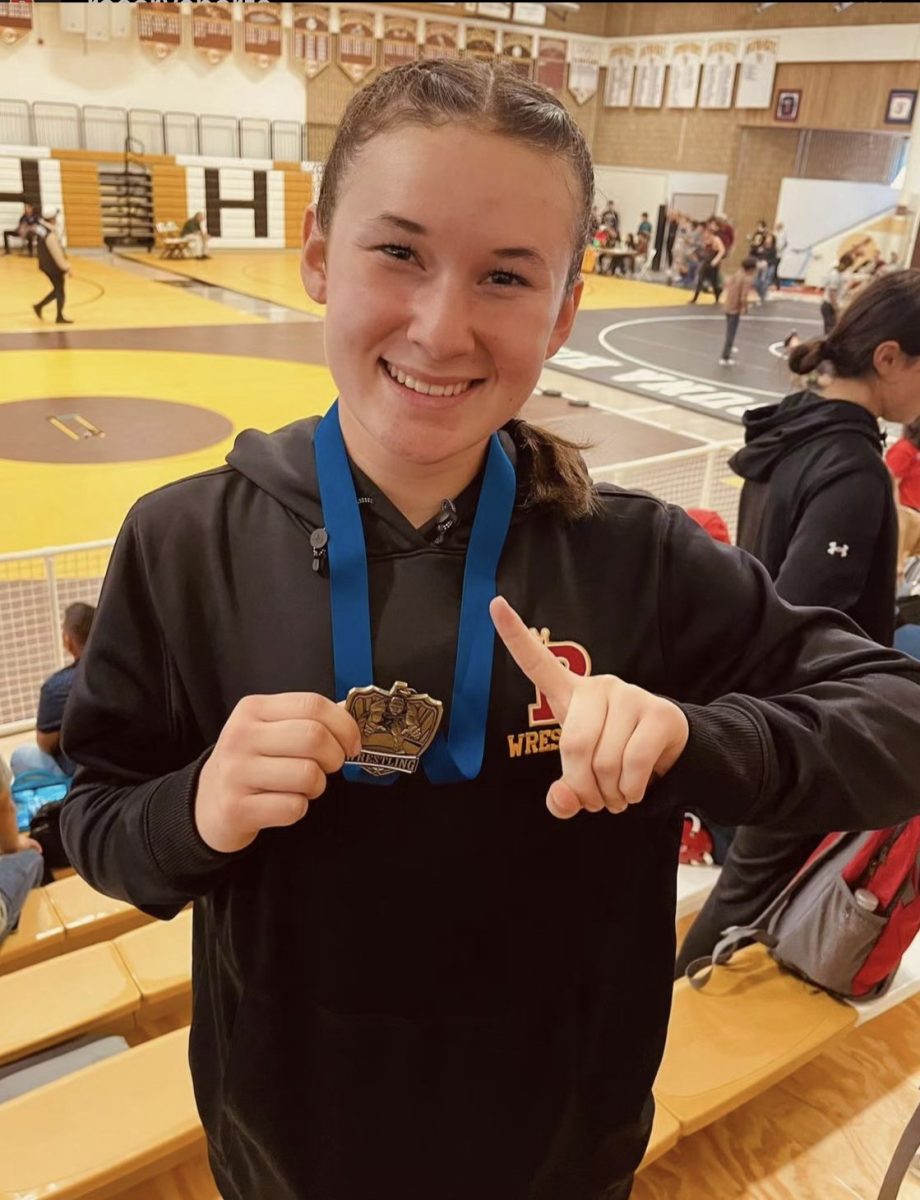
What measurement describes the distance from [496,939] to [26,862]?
2.45 m

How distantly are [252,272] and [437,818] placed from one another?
75.4 feet

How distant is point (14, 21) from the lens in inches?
886

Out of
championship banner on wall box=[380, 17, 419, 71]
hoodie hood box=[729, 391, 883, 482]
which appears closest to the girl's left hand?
hoodie hood box=[729, 391, 883, 482]

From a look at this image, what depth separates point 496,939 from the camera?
1423 millimetres

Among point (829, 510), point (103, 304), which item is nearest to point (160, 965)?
point (829, 510)

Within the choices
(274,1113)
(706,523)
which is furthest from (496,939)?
(706,523)

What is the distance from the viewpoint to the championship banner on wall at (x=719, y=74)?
2844 cm

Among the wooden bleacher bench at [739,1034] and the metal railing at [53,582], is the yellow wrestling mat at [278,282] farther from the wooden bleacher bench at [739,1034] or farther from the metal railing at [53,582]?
the wooden bleacher bench at [739,1034]

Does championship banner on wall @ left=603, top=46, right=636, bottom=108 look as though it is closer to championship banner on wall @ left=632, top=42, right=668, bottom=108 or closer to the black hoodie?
championship banner on wall @ left=632, top=42, right=668, bottom=108

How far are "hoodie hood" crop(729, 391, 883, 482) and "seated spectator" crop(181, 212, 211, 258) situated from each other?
2270 cm

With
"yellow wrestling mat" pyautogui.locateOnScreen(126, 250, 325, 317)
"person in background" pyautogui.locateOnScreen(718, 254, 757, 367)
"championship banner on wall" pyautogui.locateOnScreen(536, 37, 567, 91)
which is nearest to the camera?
"person in background" pyautogui.locateOnScreen(718, 254, 757, 367)

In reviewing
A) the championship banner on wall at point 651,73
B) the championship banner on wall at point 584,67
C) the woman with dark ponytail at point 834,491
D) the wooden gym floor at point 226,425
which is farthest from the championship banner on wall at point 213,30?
the woman with dark ponytail at point 834,491

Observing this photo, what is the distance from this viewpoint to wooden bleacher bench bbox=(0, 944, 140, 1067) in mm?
2701

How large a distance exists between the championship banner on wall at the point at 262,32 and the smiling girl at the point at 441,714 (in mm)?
28643
